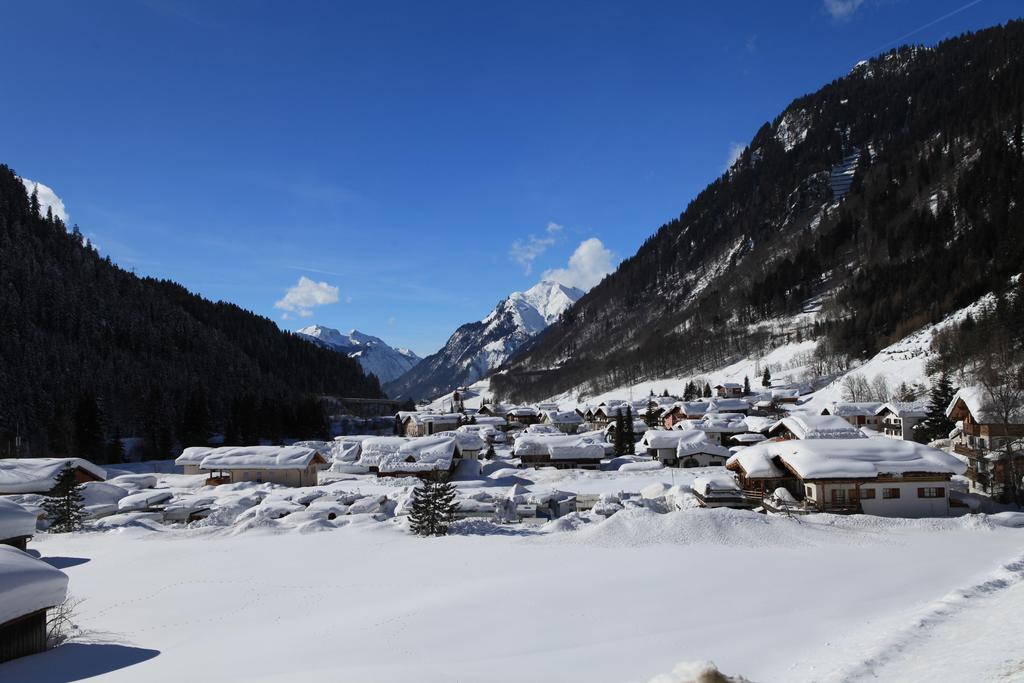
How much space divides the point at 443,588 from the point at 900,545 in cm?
2018

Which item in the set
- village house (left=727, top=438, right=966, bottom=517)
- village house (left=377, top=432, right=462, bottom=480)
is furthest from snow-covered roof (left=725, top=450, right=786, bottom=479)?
village house (left=377, top=432, right=462, bottom=480)

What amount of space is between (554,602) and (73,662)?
13.1 metres

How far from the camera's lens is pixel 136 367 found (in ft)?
357

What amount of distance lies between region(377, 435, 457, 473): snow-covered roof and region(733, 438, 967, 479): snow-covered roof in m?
29.6

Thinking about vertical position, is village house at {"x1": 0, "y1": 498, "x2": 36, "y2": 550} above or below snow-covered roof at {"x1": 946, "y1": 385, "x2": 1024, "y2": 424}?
below

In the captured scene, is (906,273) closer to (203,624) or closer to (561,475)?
(561,475)

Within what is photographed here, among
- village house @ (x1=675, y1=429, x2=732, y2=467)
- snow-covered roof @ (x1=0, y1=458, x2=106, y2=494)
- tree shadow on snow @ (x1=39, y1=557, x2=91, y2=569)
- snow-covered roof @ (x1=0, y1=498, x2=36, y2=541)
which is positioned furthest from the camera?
village house @ (x1=675, y1=429, x2=732, y2=467)

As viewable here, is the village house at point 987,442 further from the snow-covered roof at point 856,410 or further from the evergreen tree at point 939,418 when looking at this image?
the snow-covered roof at point 856,410

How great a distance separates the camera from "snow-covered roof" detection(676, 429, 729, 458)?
61.6 meters

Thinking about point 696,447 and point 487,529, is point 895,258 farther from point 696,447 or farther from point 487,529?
point 487,529

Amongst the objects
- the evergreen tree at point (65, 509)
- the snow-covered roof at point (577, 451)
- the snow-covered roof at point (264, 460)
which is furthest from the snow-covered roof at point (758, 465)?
the evergreen tree at point (65, 509)

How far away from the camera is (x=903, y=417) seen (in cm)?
6525

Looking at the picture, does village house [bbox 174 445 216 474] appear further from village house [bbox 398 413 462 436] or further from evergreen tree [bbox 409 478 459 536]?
village house [bbox 398 413 462 436]

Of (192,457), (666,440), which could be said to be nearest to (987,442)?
(666,440)
